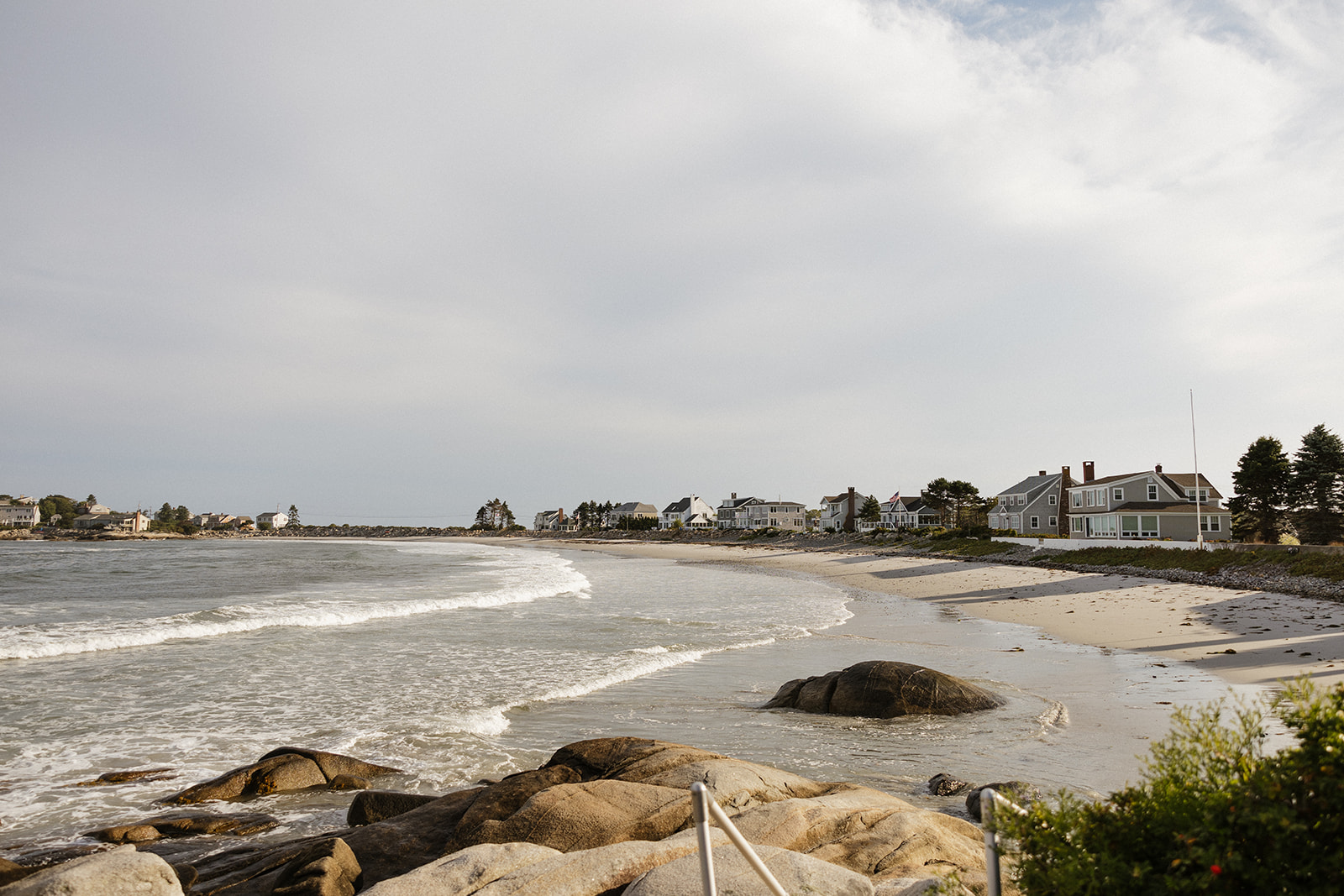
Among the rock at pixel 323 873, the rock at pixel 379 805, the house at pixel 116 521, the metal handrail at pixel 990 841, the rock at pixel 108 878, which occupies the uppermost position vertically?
the metal handrail at pixel 990 841

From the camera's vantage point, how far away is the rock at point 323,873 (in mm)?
5281

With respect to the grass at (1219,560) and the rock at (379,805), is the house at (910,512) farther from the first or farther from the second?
the rock at (379,805)

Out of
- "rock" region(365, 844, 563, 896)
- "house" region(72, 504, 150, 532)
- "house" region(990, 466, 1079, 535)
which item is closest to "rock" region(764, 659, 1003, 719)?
"rock" region(365, 844, 563, 896)

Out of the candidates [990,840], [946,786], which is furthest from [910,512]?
[990,840]

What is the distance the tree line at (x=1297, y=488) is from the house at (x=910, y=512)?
178 ft

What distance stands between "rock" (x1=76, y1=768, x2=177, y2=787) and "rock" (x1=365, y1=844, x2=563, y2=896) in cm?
656

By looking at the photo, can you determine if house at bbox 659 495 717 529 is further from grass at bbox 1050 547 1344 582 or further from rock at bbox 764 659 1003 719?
rock at bbox 764 659 1003 719

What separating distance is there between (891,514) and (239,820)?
4947 inches

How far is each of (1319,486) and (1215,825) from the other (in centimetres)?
6338

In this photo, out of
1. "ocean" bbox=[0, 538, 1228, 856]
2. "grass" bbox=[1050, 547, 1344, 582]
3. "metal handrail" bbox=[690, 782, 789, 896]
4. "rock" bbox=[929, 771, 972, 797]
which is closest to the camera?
"metal handrail" bbox=[690, 782, 789, 896]

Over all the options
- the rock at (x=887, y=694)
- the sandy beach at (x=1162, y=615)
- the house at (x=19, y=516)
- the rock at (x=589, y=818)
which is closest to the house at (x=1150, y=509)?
the sandy beach at (x=1162, y=615)

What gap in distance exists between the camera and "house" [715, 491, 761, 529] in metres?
151

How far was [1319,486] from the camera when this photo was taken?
162 ft

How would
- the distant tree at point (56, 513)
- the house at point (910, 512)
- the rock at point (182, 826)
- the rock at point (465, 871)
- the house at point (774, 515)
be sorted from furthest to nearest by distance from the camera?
1. the distant tree at point (56, 513)
2. the house at point (774, 515)
3. the house at point (910, 512)
4. the rock at point (182, 826)
5. the rock at point (465, 871)
